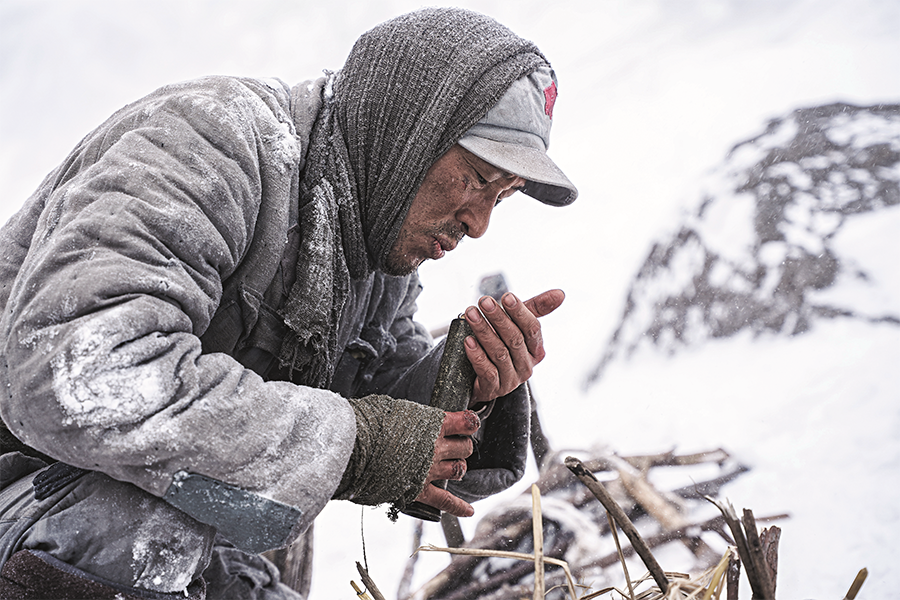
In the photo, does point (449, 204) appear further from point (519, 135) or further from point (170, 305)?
point (170, 305)

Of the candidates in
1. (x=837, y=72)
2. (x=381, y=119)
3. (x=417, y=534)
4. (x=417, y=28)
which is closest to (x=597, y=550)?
(x=417, y=534)

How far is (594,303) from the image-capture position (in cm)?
333

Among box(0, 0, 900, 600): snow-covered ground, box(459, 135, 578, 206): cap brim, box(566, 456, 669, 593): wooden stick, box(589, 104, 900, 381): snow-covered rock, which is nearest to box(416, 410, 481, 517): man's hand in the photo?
box(566, 456, 669, 593): wooden stick

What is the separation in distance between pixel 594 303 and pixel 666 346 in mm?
485

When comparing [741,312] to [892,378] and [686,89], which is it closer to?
[892,378]

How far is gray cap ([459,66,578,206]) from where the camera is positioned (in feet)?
4.90

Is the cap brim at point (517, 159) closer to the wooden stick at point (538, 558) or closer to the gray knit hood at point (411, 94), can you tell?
the gray knit hood at point (411, 94)

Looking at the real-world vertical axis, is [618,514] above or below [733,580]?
above

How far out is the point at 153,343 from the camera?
101 centimetres

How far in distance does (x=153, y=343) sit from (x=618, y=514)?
760mm

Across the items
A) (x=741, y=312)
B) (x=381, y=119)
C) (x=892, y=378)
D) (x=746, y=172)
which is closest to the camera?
(x=381, y=119)

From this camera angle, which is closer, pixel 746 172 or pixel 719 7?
pixel 746 172

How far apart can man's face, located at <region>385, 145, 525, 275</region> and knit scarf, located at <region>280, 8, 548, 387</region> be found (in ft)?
0.10

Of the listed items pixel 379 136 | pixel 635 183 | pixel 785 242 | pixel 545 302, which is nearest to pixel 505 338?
pixel 545 302
